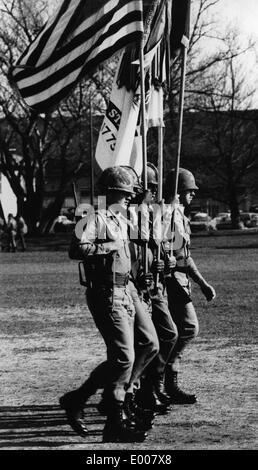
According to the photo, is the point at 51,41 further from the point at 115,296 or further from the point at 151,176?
the point at 115,296

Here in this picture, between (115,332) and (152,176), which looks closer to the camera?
(115,332)

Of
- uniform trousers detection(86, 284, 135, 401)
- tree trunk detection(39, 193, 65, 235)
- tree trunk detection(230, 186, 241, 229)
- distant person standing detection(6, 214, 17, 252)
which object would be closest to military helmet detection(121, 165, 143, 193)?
uniform trousers detection(86, 284, 135, 401)

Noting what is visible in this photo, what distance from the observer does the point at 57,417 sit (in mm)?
7305

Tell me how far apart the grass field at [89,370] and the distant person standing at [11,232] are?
17.6 meters

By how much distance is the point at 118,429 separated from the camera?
622 centimetres

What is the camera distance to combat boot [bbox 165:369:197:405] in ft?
25.1

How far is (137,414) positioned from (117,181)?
5.71ft

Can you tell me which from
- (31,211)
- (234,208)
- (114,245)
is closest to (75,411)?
(114,245)

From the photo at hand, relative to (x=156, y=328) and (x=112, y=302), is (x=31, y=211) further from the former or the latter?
(x=112, y=302)

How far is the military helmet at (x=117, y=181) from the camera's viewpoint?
6.62 meters

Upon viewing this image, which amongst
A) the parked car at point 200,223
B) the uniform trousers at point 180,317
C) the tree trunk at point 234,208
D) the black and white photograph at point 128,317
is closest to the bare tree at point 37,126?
the tree trunk at point 234,208

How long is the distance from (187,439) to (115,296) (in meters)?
1.14
